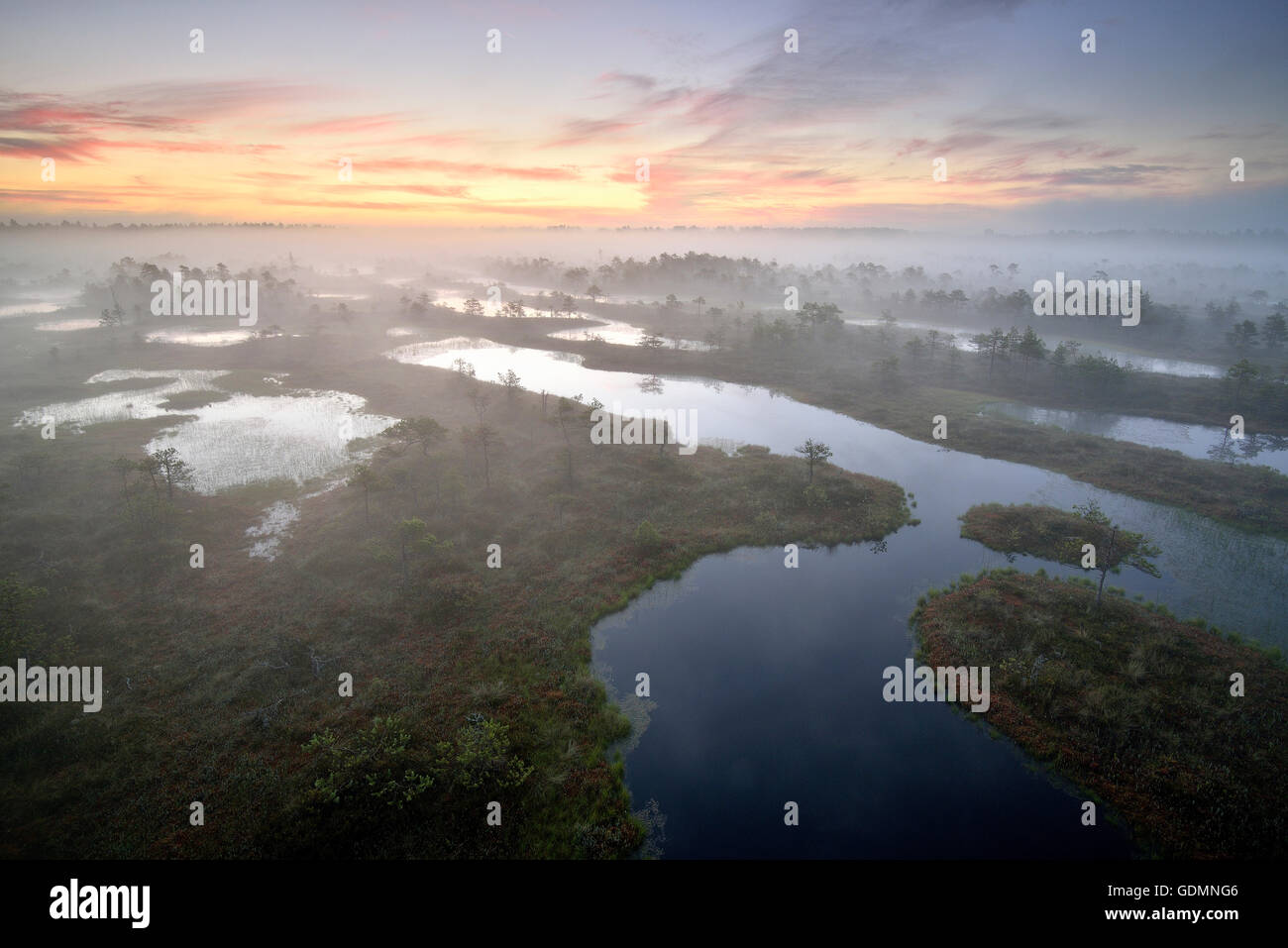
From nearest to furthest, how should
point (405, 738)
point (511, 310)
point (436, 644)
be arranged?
point (405, 738) → point (436, 644) → point (511, 310)

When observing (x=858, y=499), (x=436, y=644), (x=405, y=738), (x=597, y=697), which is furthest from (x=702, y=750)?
(x=858, y=499)

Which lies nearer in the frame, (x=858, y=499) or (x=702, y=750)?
(x=702, y=750)

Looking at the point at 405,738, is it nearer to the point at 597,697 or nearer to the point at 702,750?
the point at 597,697

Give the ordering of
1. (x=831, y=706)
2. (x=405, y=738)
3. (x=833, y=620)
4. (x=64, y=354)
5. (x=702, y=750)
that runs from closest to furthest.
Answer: (x=405, y=738)
(x=702, y=750)
(x=831, y=706)
(x=833, y=620)
(x=64, y=354)

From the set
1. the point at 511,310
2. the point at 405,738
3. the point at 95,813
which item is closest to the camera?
the point at 95,813

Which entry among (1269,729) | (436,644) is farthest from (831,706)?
(436,644)

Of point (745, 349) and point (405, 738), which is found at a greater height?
point (745, 349)
